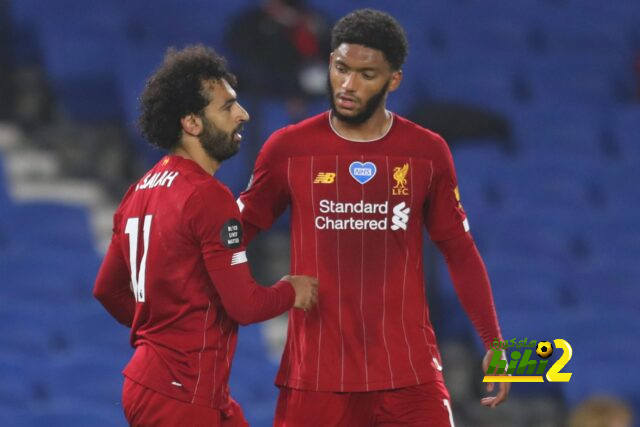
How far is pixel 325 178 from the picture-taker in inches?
142

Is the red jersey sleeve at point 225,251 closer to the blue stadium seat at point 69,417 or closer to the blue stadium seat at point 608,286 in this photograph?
the blue stadium seat at point 69,417

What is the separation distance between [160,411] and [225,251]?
484 millimetres

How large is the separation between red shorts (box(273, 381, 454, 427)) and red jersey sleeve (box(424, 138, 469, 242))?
1.62ft

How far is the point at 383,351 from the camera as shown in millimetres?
3564

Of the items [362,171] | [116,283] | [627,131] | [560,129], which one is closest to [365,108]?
[362,171]

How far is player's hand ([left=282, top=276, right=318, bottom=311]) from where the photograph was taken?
11.4 ft

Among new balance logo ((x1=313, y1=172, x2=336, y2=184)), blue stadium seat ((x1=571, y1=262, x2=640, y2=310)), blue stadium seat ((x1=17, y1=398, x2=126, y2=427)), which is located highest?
new balance logo ((x1=313, y1=172, x2=336, y2=184))

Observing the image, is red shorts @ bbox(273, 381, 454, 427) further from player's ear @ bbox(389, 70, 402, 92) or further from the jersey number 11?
player's ear @ bbox(389, 70, 402, 92)

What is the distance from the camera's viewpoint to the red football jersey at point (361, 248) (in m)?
3.56

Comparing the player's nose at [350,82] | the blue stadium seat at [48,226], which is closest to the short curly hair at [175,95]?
the player's nose at [350,82]

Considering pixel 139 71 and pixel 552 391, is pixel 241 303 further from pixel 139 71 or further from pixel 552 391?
pixel 139 71

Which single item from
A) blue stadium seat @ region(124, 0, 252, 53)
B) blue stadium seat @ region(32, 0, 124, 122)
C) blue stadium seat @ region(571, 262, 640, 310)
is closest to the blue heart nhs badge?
blue stadium seat @ region(571, 262, 640, 310)

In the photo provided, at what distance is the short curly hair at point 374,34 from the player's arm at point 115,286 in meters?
0.92

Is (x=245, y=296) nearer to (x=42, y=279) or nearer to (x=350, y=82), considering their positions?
(x=350, y=82)
